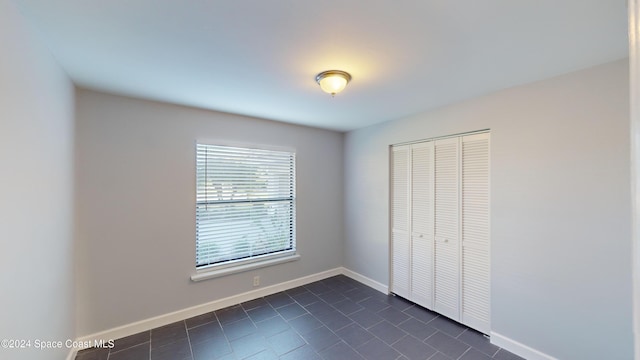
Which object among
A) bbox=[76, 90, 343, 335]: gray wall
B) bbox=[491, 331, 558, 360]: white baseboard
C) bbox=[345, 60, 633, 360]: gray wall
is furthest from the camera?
bbox=[76, 90, 343, 335]: gray wall

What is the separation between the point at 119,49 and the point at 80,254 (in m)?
1.87

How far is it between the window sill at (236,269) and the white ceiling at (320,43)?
6.32ft

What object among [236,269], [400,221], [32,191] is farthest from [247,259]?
[32,191]

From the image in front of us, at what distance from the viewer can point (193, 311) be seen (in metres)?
2.97

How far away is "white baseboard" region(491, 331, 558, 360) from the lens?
2.23 m

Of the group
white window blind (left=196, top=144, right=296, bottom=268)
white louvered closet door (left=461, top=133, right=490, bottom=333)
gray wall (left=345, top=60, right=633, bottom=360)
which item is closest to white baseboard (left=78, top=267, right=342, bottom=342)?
white window blind (left=196, top=144, right=296, bottom=268)

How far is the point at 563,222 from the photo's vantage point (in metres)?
2.11

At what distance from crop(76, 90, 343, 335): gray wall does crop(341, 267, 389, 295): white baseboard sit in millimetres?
1509

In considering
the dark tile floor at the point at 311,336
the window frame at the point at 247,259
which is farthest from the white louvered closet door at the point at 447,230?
the window frame at the point at 247,259

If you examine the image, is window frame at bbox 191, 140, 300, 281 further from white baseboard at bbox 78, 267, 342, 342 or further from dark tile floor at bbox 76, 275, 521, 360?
dark tile floor at bbox 76, 275, 521, 360

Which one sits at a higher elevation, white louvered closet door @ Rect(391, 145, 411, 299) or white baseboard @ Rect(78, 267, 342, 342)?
white louvered closet door @ Rect(391, 145, 411, 299)

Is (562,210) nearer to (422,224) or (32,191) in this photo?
(422,224)

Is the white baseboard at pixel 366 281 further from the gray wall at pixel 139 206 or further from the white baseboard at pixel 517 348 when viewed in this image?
the gray wall at pixel 139 206

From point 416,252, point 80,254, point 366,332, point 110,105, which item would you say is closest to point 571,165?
point 416,252
